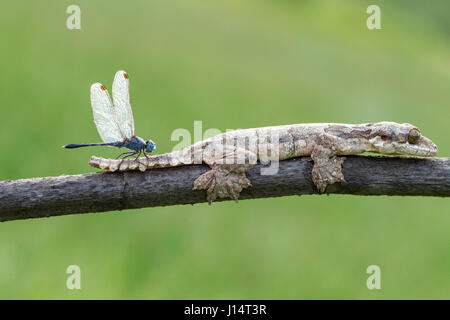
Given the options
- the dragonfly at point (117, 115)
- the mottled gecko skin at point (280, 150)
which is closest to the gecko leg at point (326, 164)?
the mottled gecko skin at point (280, 150)

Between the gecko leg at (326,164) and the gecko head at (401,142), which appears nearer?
the gecko leg at (326,164)

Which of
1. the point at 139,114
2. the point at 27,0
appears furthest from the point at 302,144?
the point at 27,0

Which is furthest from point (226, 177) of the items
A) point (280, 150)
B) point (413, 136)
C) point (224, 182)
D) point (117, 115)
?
point (413, 136)

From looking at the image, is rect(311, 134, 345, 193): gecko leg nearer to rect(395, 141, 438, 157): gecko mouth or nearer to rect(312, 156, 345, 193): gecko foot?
rect(312, 156, 345, 193): gecko foot

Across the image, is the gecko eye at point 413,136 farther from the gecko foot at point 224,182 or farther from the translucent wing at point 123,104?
the translucent wing at point 123,104

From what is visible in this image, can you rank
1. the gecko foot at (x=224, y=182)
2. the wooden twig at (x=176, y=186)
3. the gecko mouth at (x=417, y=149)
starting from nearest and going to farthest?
1. the wooden twig at (x=176, y=186)
2. the gecko foot at (x=224, y=182)
3. the gecko mouth at (x=417, y=149)

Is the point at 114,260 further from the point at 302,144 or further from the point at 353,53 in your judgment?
the point at 353,53

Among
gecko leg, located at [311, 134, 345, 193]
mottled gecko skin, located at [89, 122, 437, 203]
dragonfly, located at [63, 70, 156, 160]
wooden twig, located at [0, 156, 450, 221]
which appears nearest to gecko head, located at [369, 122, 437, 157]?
mottled gecko skin, located at [89, 122, 437, 203]
